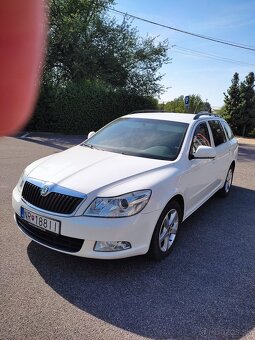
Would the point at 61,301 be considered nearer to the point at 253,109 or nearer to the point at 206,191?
the point at 206,191

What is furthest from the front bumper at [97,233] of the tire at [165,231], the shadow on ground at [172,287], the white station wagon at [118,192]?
the shadow on ground at [172,287]

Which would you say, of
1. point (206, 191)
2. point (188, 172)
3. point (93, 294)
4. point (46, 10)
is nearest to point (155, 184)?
point (188, 172)

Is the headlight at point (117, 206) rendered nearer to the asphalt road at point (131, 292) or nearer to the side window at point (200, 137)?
the asphalt road at point (131, 292)

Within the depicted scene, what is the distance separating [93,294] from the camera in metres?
3.24

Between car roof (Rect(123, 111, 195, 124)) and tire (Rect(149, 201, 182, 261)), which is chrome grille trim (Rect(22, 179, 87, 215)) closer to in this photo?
tire (Rect(149, 201, 182, 261))

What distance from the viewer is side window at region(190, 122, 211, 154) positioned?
488cm

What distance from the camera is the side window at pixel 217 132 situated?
5.90 meters

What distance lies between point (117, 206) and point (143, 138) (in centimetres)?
172

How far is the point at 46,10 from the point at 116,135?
613 inches

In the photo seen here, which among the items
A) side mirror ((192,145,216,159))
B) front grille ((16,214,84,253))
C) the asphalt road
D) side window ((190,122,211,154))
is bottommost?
the asphalt road

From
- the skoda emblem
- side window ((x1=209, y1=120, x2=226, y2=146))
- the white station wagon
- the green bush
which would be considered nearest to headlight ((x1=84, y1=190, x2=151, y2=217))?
the white station wagon

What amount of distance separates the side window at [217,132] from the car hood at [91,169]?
1.94 metres

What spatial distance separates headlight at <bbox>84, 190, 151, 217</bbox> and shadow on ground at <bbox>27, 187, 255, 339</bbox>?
2.18 ft

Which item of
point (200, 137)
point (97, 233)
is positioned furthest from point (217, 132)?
point (97, 233)
